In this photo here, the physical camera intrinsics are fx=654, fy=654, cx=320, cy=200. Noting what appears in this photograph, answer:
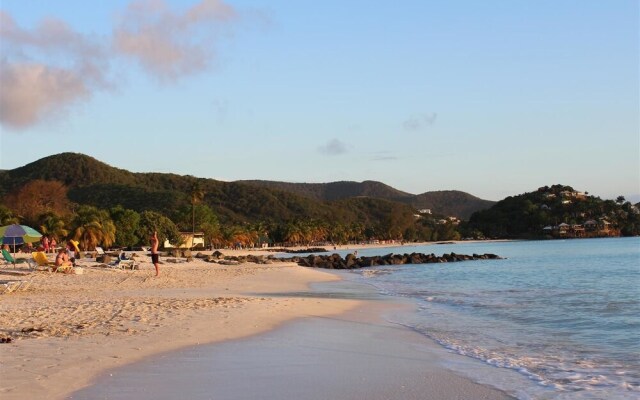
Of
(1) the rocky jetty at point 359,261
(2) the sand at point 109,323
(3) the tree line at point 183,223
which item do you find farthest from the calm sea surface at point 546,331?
(3) the tree line at point 183,223

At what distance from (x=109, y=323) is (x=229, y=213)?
4905 inches

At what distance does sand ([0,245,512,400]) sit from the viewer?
7.61 meters

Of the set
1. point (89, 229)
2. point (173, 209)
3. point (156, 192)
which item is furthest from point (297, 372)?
point (156, 192)

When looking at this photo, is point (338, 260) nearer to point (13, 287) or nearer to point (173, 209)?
point (13, 287)

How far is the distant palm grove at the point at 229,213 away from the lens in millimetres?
64062

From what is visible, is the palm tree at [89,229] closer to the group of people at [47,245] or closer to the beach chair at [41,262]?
the group of people at [47,245]

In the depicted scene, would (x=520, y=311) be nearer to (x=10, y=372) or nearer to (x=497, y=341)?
(x=497, y=341)

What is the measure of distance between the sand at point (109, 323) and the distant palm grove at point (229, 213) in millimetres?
33879

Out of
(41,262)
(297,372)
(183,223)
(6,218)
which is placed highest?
(183,223)

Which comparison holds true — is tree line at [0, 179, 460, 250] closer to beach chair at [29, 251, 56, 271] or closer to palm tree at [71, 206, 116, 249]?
palm tree at [71, 206, 116, 249]

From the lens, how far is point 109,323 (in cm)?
1144

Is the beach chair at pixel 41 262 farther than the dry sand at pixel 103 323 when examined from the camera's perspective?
Yes

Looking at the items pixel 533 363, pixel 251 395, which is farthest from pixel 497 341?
pixel 251 395

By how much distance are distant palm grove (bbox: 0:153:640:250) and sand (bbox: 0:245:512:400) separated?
33.9 meters
